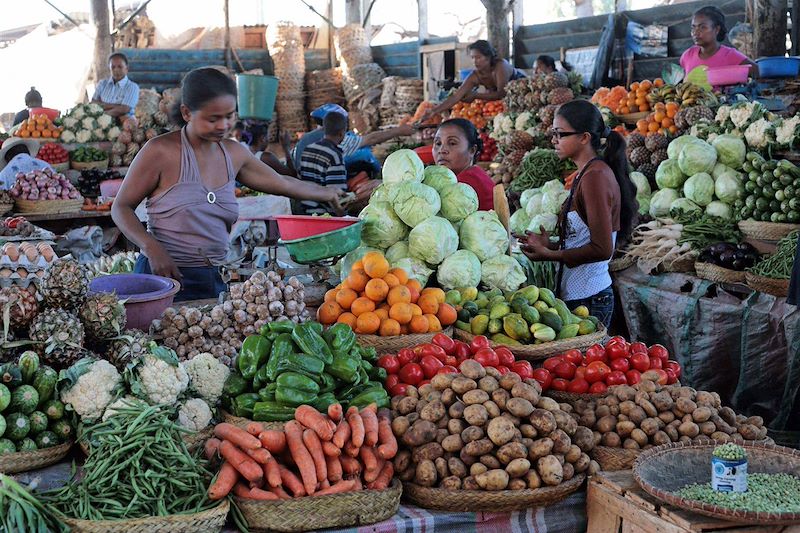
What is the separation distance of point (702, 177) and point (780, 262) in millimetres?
1333

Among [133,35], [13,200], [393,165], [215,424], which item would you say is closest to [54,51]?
[133,35]

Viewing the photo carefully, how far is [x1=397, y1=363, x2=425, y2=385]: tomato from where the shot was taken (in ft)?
9.37

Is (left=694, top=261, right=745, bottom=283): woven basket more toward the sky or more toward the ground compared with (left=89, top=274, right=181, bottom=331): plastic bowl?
more toward the ground

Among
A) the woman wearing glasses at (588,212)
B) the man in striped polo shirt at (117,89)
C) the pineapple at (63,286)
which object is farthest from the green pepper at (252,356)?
the man in striped polo shirt at (117,89)

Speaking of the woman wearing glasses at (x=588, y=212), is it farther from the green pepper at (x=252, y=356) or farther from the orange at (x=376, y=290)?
the green pepper at (x=252, y=356)

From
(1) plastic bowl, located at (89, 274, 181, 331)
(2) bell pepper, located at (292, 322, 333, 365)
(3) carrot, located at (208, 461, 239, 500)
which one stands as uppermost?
(1) plastic bowl, located at (89, 274, 181, 331)

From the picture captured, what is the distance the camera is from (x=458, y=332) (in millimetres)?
3494

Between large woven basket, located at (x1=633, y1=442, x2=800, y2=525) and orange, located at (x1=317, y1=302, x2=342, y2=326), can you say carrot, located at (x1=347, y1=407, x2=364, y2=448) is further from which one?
orange, located at (x1=317, y1=302, x2=342, y2=326)

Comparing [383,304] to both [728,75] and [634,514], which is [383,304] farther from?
[728,75]

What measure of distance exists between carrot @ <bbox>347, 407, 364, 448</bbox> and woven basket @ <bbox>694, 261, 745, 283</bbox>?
144 inches

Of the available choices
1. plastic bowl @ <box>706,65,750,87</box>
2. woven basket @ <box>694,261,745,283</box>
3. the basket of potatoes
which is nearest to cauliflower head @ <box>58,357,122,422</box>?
the basket of potatoes

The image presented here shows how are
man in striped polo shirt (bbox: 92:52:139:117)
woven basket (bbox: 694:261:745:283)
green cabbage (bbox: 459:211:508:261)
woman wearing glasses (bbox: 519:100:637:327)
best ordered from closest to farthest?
green cabbage (bbox: 459:211:508:261) → woman wearing glasses (bbox: 519:100:637:327) → woven basket (bbox: 694:261:745:283) → man in striped polo shirt (bbox: 92:52:139:117)

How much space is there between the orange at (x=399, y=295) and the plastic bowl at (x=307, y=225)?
1.39 ft

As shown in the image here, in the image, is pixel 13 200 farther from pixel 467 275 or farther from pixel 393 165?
pixel 467 275
